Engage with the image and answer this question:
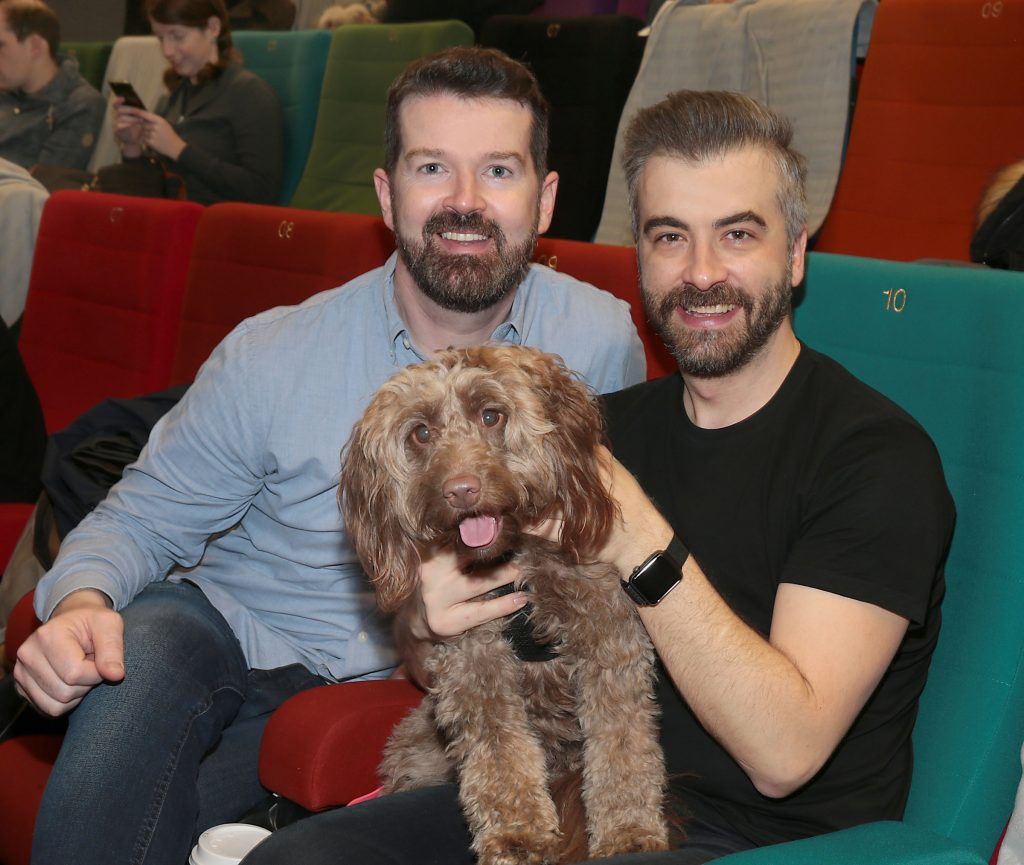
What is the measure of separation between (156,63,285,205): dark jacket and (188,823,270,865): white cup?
4760 millimetres

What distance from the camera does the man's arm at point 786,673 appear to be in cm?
192

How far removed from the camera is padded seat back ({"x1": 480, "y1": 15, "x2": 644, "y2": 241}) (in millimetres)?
5266

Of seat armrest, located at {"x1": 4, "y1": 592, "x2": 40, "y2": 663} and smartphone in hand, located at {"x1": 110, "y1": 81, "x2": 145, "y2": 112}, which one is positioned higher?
smartphone in hand, located at {"x1": 110, "y1": 81, "x2": 145, "y2": 112}

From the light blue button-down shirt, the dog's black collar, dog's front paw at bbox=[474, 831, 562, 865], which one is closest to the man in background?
the light blue button-down shirt

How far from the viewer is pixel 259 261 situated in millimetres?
4430

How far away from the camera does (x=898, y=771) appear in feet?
6.88

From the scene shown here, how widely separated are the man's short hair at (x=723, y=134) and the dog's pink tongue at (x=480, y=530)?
2.83 ft

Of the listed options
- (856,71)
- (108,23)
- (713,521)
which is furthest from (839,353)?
(108,23)

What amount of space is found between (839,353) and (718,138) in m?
0.57

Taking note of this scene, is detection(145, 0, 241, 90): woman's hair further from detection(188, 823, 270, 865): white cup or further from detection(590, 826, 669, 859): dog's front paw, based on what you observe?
detection(590, 826, 669, 859): dog's front paw

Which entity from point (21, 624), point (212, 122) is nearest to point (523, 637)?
point (21, 624)

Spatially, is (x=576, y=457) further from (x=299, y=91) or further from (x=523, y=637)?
(x=299, y=91)

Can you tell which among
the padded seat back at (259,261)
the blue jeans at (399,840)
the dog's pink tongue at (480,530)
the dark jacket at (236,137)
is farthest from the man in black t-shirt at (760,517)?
the dark jacket at (236,137)

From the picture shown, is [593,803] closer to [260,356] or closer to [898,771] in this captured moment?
[898,771]
